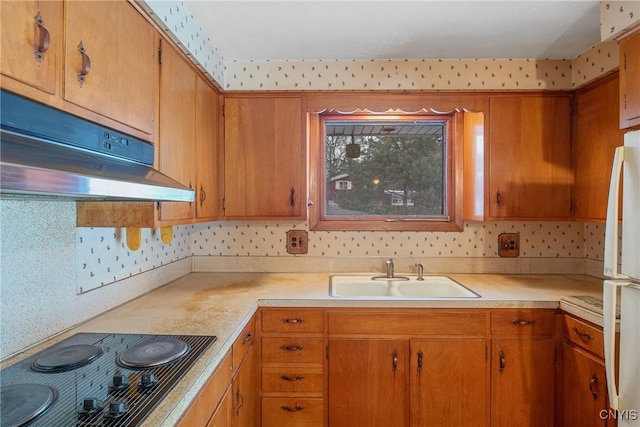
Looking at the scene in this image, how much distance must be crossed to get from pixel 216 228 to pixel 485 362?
193cm

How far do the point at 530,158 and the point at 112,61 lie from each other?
2355 mm

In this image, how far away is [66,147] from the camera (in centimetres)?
88

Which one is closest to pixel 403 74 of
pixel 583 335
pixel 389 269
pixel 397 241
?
pixel 397 241

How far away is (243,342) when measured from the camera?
5.10 feet

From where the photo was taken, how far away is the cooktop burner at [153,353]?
1.04 metres

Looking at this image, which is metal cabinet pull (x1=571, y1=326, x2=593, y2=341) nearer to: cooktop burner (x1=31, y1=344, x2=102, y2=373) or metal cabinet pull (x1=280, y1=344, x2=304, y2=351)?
metal cabinet pull (x1=280, y1=344, x2=304, y2=351)

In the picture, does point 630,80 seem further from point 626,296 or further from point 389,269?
point 389,269

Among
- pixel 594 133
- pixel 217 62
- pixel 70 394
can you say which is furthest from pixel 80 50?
pixel 594 133

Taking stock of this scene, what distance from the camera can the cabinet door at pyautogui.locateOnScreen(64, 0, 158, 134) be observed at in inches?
38.2

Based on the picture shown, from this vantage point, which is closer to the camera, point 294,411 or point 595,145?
point 294,411

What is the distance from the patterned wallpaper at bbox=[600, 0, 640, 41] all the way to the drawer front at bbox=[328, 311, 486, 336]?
1.50 metres

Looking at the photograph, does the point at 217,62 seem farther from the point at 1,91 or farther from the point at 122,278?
the point at 1,91

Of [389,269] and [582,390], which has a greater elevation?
[389,269]

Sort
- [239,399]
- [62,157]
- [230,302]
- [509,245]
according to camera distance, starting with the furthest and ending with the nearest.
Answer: [509,245] → [230,302] → [239,399] → [62,157]
